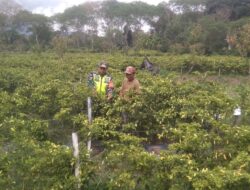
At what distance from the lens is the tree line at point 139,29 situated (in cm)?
2858

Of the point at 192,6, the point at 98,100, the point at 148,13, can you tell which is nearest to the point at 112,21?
the point at 148,13

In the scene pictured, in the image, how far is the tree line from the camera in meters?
28.6

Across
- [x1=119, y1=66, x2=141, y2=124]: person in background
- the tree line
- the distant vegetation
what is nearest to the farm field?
the distant vegetation

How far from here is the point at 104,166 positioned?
528 centimetres

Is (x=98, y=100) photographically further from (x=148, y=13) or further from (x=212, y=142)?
(x=148, y=13)

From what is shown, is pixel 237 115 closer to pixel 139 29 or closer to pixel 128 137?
pixel 128 137

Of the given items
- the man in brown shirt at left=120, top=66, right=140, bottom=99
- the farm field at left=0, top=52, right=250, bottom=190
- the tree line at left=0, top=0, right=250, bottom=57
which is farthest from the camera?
the tree line at left=0, top=0, right=250, bottom=57

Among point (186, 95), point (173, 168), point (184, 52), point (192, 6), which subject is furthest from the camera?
point (192, 6)

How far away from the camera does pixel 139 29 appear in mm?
47844

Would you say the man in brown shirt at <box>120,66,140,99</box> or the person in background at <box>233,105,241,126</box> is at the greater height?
the man in brown shirt at <box>120,66,140,99</box>

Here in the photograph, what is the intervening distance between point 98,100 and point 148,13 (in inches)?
1771

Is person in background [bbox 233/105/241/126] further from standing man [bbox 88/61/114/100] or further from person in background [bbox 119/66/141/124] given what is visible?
standing man [bbox 88/61/114/100]

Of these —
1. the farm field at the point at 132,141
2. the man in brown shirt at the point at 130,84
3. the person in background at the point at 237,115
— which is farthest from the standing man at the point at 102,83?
the person in background at the point at 237,115

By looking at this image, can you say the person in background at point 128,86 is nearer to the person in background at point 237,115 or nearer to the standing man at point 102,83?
the standing man at point 102,83
